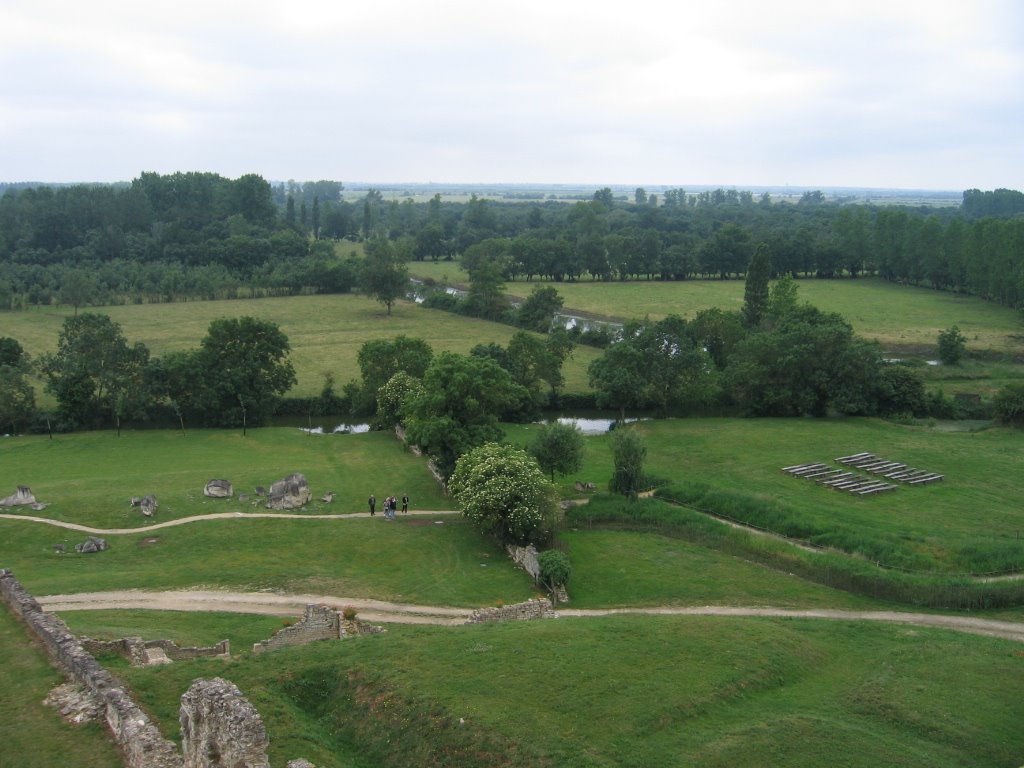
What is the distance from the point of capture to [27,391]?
65.1 meters

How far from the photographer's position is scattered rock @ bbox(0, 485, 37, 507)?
42.8 metres

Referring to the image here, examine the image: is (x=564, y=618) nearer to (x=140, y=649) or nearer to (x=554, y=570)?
(x=554, y=570)

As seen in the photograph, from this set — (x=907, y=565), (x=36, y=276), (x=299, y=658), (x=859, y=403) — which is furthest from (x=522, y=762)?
(x=36, y=276)

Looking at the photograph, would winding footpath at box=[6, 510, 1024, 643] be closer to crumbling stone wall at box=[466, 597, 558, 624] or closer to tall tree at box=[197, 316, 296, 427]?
crumbling stone wall at box=[466, 597, 558, 624]

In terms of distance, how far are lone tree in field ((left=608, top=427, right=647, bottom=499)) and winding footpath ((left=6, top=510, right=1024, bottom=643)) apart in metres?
13.9

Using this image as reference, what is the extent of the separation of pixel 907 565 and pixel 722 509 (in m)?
10.7

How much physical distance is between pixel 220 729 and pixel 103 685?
5.19 meters

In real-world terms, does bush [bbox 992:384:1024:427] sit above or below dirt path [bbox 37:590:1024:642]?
above

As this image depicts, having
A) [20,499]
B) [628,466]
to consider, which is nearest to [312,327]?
[20,499]

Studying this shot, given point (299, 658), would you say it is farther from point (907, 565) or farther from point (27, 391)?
point (27, 391)

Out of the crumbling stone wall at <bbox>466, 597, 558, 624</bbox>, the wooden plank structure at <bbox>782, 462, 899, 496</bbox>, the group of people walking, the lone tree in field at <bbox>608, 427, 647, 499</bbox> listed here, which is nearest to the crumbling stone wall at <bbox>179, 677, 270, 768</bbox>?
the crumbling stone wall at <bbox>466, 597, 558, 624</bbox>

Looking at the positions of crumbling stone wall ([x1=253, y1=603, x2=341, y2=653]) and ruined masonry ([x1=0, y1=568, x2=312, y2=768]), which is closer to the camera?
ruined masonry ([x1=0, y1=568, x2=312, y2=768])

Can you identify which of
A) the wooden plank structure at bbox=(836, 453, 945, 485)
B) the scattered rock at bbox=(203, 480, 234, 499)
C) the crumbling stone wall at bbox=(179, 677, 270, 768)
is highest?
the crumbling stone wall at bbox=(179, 677, 270, 768)

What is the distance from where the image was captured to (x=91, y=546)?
38844 millimetres
